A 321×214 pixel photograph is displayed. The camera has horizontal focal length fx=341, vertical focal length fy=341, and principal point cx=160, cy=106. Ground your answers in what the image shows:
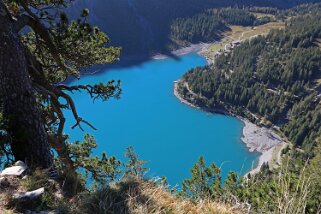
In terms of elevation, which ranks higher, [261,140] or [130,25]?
[130,25]

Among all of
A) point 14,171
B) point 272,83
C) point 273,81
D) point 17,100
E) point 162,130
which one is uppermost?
point 17,100

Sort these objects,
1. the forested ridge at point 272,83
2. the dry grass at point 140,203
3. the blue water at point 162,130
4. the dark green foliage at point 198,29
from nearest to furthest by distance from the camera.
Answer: the dry grass at point 140,203, the blue water at point 162,130, the forested ridge at point 272,83, the dark green foliage at point 198,29

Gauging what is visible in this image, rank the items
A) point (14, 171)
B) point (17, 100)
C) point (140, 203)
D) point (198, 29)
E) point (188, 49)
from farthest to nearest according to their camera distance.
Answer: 1. point (198, 29)
2. point (188, 49)
3. point (17, 100)
4. point (14, 171)
5. point (140, 203)

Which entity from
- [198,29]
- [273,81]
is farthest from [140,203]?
[198,29]

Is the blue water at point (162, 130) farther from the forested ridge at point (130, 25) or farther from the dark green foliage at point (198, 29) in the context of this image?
the dark green foliage at point (198, 29)

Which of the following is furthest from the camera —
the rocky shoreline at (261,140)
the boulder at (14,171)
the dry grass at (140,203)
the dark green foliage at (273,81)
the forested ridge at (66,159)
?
the dark green foliage at (273,81)

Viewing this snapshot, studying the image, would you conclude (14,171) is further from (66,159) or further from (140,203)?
(66,159)

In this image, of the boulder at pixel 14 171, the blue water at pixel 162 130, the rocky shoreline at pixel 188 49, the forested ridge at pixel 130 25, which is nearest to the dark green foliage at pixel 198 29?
the forested ridge at pixel 130 25
